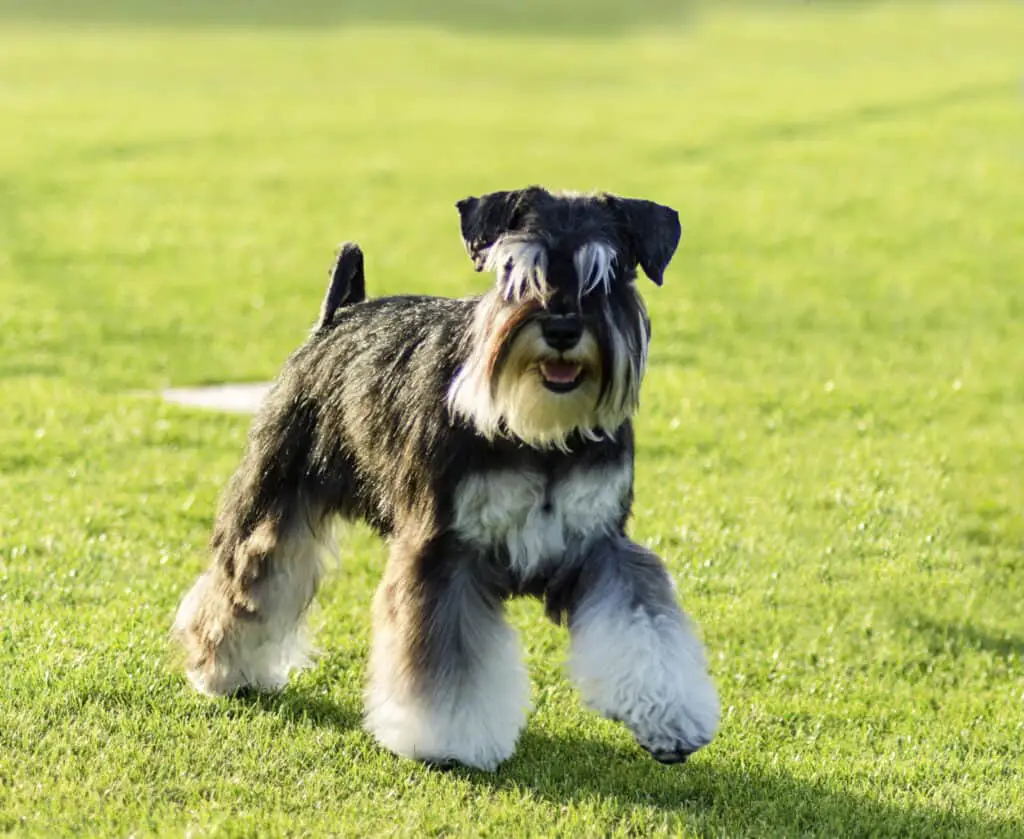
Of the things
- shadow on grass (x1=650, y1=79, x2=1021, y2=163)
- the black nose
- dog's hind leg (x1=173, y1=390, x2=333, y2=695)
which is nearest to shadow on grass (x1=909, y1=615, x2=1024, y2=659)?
dog's hind leg (x1=173, y1=390, x2=333, y2=695)

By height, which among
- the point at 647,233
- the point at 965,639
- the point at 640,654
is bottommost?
the point at 965,639

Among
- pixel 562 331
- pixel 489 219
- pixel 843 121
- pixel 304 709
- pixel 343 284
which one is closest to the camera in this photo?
pixel 562 331

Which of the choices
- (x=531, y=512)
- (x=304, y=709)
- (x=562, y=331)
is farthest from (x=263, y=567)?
(x=562, y=331)

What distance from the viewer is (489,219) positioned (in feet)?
18.7

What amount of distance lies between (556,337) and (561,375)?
0.47ft

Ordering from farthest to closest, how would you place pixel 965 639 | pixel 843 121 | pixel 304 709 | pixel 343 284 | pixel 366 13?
pixel 366 13 → pixel 843 121 → pixel 965 639 → pixel 343 284 → pixel 304 709

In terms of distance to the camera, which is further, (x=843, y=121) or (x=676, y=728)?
(x=843, y=121)

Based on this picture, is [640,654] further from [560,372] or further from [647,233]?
[647,233]

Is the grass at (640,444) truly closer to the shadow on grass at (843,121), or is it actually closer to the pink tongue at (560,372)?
the shadow on grass at (843,121)

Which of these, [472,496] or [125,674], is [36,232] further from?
[472,496]

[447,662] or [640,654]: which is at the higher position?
[640,654]

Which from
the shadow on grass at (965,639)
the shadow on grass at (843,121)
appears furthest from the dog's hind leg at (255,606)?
the shadow on grass at (843,121)

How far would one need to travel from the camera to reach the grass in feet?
18.5

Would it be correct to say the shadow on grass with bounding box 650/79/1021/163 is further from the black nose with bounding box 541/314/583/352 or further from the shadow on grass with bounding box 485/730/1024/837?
the black nose with bounding box 541/314/583/352
